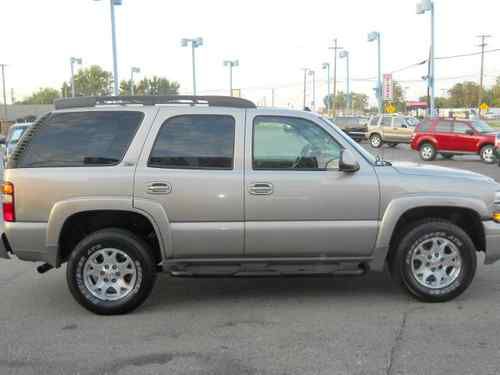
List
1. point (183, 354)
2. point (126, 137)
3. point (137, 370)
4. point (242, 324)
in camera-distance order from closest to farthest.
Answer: point (137, 370), point (183, 354), point (242, 324), point (126, 137)

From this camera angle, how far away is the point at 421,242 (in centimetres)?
525

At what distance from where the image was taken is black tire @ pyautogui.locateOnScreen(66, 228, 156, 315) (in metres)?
5.08

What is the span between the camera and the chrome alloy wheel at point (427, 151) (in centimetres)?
2367

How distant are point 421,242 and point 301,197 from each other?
119 cm

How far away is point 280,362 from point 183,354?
0.73 meters

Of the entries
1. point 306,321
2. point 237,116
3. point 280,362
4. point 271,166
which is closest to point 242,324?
point 306,321

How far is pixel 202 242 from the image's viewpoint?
508cm

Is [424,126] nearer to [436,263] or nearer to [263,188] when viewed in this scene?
[436,263]

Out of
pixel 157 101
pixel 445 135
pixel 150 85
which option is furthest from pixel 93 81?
pixel 157 101

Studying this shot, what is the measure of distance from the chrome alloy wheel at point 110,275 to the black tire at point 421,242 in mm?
2421

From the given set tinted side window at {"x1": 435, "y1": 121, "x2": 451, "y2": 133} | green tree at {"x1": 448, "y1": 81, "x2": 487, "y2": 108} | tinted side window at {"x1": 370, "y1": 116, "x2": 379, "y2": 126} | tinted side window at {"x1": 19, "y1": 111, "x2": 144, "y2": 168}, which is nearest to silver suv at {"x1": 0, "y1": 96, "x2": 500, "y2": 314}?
tinted side window at {"x1": 19, "y1": 111, "x2": 144, "y2": 168}

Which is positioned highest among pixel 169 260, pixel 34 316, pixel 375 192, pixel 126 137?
pixel 126 137

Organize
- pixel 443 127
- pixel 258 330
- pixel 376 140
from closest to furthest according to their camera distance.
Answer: pixel 258 330 → pixel 443 127 → pixel 376 140

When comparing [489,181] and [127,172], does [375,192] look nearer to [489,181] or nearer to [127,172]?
[489,181]
